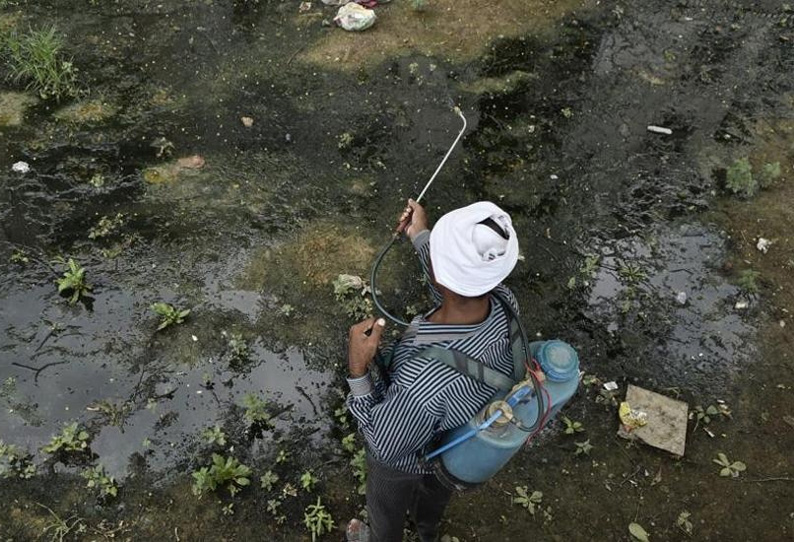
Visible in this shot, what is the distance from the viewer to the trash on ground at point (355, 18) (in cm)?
646

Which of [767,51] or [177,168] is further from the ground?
[767,51]

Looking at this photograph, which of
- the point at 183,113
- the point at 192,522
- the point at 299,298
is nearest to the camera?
the point at 192,522

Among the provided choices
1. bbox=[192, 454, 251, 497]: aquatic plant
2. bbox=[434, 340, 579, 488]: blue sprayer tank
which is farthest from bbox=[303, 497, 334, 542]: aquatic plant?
bbox=[434, 340, 579, 488]: blue sprayer tank

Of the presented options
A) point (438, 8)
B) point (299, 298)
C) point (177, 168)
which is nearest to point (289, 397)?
point (299, 298)

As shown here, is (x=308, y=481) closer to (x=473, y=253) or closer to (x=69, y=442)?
(x=69, y=442)

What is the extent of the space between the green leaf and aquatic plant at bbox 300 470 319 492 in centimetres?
193

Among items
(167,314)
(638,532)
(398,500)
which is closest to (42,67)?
(167,314)

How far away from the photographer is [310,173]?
5262 millimetres

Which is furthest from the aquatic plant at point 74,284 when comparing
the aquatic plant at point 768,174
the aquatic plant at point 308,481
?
the aquatic plant at point 768,174

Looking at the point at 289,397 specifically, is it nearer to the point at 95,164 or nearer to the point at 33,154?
the point at 95,164

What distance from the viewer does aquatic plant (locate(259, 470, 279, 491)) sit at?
11.7 ft

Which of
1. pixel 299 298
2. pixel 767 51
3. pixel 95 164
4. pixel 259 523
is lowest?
pixel 259 523

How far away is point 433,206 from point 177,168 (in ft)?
7.61

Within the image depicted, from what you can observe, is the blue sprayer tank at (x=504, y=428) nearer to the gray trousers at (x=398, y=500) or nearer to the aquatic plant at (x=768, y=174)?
the gray trousers at (x=398, y=500)
